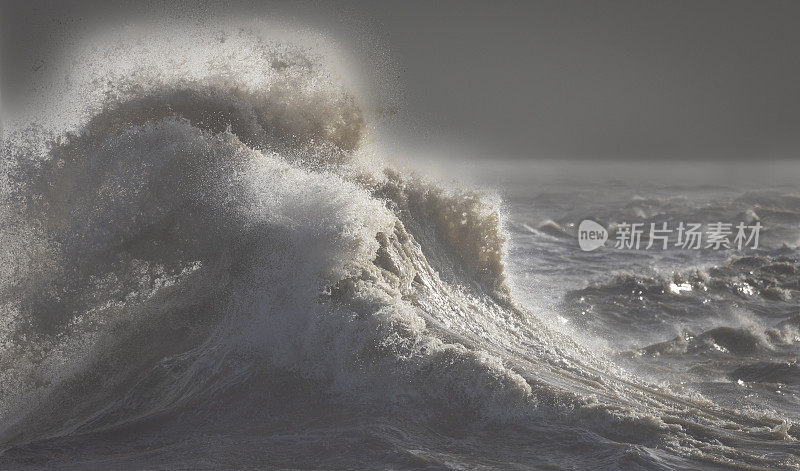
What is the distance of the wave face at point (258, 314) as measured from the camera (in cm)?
330

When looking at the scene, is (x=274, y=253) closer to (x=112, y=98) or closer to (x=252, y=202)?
(x=252, y=202)

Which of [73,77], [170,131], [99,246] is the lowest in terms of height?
[99,246]

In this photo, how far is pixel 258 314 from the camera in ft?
13.4

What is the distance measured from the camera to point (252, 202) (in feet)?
14.3

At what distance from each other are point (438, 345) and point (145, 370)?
174 centimetres

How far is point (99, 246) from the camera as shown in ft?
14.3

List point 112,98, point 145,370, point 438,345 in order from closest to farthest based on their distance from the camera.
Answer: point 438,345 < point 145,370 < point 112,98

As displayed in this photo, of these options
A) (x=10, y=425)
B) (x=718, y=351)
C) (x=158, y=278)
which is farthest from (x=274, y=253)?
(x=718, y=351)

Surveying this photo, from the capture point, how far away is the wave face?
330cm

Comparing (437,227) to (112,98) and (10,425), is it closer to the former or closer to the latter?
(112,98)

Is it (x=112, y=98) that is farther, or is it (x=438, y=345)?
(x=112, y=98)

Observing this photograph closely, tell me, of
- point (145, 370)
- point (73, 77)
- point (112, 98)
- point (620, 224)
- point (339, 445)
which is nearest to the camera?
point (339, 445)

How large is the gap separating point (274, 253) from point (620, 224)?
12774 millimetres

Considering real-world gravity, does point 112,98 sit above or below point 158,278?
above
